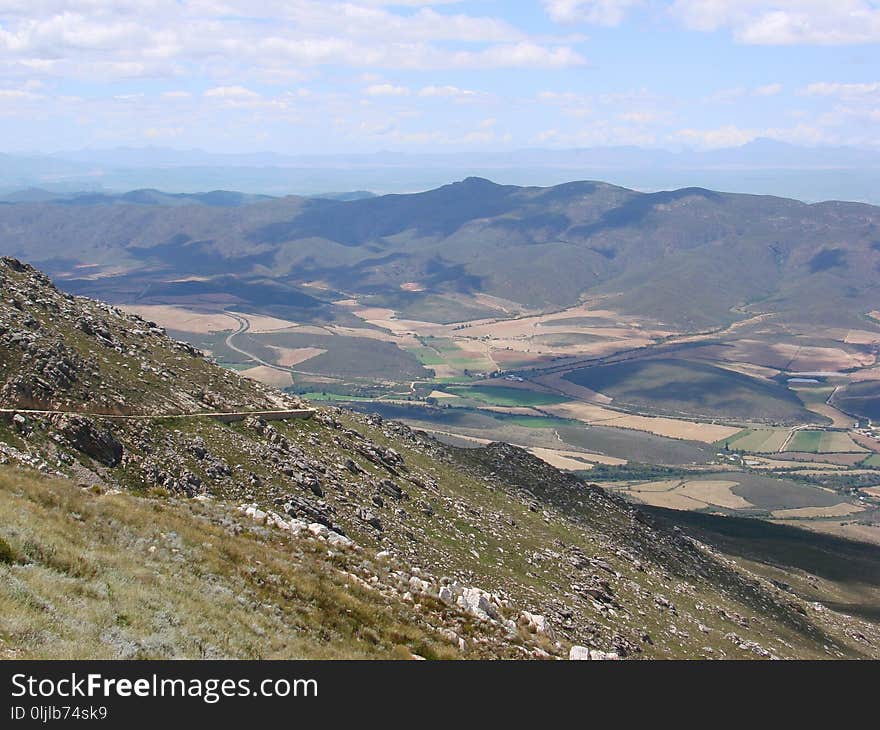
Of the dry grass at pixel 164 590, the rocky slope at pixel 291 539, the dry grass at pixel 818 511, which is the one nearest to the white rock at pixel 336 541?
the rocky slope at pixel 291 539

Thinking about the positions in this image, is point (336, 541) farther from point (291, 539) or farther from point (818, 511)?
point (818, 511)

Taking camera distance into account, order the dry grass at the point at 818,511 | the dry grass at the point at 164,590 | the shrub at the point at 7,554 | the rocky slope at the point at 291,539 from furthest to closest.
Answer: the dry grass at the point at 818,511, the rocky slope at the point at 291,539, the shrub at the point at 7,554, the dry grass at the point at 164,590

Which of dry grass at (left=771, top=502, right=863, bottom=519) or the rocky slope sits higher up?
the rocky slope

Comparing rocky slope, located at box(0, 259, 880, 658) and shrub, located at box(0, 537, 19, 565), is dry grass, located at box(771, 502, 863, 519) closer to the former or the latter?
rocky slope, located at box(0, 259, 880, 658)

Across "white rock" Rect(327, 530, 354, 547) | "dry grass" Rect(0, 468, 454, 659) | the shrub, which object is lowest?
"white rock" Rect(327, 530, 354, 547)

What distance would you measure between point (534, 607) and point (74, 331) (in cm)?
4305

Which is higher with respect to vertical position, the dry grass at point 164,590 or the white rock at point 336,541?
the dry grass at point 164,590

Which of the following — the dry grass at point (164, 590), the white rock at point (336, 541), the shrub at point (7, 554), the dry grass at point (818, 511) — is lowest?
the dry grass at point (818, 511)

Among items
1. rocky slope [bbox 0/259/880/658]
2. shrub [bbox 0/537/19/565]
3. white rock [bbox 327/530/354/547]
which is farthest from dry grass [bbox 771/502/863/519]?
shrub [bbox 0/537/19/565]

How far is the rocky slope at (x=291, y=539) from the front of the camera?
26.0 meters

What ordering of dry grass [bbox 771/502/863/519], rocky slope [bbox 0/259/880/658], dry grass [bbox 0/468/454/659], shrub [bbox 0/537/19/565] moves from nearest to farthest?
dry grass [bbox 0/468/454/659] → shrub [bbox 0/537/19/565] → rocky slope [bbox 0/259/880/658] → dry grass [bbox 771/502/863/519]

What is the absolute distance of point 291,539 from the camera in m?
37.8

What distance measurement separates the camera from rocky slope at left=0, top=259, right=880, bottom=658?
26.0m

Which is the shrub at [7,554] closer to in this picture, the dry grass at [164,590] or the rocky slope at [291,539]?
the rocky slope at [291,539]
